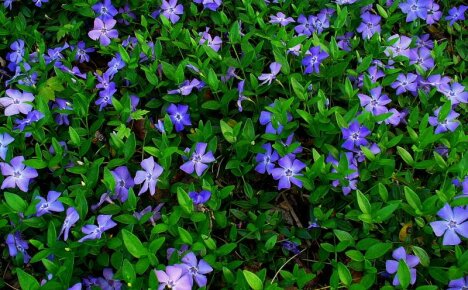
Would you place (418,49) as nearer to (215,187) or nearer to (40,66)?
(215,187)

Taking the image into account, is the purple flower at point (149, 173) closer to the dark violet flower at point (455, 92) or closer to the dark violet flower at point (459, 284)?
the dark violet flower at point (459, 284)

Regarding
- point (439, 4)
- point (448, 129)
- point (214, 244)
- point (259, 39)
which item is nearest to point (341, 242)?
point (214, 244)

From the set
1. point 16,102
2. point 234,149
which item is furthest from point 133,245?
point 16,102

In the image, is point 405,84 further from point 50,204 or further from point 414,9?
point 50,204

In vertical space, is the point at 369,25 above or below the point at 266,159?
above

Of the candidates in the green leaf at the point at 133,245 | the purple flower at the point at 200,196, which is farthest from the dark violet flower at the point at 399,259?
the green leaf at the point at 133,245

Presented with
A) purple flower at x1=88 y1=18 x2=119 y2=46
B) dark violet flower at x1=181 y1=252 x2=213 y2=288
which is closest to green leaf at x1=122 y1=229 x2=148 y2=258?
dark violet flower at x1=181 y1=252 x2=213 y2=288

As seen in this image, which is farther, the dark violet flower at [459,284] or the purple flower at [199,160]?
the purple flower at [199,160]

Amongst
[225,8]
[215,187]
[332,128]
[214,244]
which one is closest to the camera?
[214,244]
